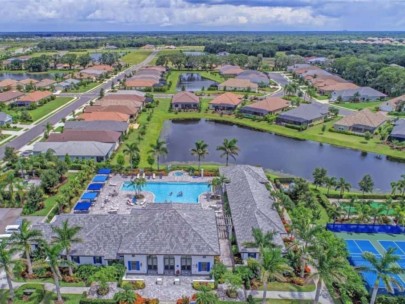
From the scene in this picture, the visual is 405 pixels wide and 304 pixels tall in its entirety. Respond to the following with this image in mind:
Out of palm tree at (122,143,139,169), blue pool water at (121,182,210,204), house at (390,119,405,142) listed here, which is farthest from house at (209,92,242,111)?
blue pool water at (121,182,210,204)

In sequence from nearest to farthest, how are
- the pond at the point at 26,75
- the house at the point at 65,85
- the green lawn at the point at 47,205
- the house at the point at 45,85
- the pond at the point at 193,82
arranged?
the green lawn at the point at 47,205 → the house at the point at 45,85 → the house at the point at 65,85 → the pond at the point at 193,82 → the pond at the point at 26,75

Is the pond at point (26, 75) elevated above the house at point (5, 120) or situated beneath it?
elevated above

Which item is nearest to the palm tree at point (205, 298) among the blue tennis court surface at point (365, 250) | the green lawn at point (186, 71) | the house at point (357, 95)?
the blue tennis court surface at point (365, 250)

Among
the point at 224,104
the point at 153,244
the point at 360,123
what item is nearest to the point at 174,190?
the point at 153,244

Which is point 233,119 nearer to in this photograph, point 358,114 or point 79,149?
point 358,114

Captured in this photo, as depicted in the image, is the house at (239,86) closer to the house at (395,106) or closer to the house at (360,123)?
the house at (395,106)

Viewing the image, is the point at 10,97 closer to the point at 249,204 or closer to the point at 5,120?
the point at 5,120
